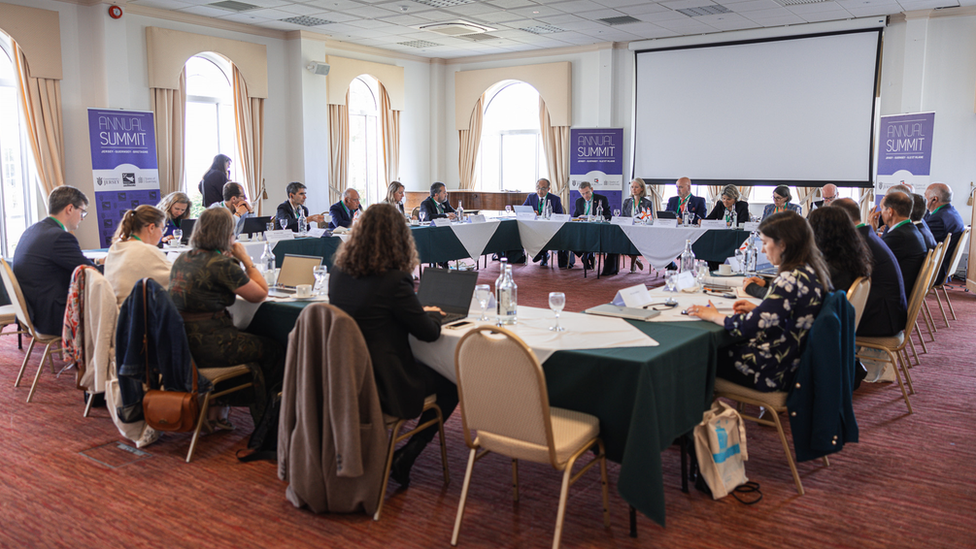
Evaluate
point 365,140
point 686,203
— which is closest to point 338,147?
point 365,140

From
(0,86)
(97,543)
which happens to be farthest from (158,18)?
(97,543)

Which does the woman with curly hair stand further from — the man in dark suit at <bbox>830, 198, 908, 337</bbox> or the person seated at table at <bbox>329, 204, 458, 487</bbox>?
the person seated at table at <bbox>329, 204, 458, 487</bbox>

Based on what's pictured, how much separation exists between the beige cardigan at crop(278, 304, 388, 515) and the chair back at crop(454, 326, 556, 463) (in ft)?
1.29

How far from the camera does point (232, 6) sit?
8.30m

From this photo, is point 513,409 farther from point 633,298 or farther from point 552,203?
point 552,203

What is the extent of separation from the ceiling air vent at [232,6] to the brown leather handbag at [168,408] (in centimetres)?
618

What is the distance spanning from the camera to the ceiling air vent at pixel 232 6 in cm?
816

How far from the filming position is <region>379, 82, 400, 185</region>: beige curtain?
12.0m

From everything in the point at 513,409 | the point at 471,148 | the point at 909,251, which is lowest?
the point at 513,409

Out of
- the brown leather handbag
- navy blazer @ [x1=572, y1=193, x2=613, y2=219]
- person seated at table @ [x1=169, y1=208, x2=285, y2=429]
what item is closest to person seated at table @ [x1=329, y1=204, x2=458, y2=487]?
person seated at table @ [x1=169, y1=208, x2=285, y2=429]

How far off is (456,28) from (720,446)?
8.15 metres

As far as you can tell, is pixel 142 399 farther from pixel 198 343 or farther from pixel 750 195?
pixel 750 195

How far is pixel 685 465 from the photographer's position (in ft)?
9.39

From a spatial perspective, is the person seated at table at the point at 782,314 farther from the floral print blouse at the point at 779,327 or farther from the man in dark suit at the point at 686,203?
the man in dark suit at the point at 686,203
